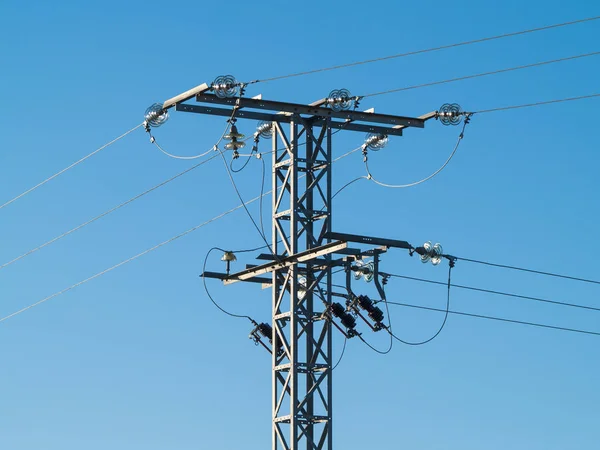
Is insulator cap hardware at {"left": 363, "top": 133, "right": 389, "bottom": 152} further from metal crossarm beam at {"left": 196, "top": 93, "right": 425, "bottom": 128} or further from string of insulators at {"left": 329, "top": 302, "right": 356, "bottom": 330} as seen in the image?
string of insulators at {"left": 329, "top": 302, "right": 356, "bottom": 330}

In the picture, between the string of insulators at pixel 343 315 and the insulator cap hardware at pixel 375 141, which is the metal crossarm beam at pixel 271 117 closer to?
the insulator cap hardware at pixel 375 141

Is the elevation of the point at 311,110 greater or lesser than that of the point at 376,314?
greater

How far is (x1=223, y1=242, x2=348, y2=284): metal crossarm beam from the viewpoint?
35.9 metres

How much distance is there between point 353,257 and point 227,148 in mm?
3592

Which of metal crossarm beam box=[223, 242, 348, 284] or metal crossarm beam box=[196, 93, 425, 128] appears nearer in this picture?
metal crossarm beam box=[223, 242, 348, 284]

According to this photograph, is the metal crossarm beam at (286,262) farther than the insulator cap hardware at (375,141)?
No

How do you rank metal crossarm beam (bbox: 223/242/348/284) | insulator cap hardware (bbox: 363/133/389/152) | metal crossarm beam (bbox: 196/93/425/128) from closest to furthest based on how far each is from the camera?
metal crossarm beam (bbox: 223/242/348/284) → metal crossarm beam (bbox: 196/93/425/128) → insulator cap hardware (bbox: 363/133/389/152)

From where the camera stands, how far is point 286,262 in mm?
37125

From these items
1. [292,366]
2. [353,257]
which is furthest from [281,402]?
[353,257]

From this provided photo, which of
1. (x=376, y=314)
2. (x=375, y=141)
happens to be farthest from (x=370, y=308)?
(x=375, y=141)

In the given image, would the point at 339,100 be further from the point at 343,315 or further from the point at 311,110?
the point at 343,315

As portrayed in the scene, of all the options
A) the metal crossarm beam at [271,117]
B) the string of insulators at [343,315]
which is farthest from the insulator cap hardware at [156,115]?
the string of insulators at [343,315]

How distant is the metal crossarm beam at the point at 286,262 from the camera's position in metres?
35.9

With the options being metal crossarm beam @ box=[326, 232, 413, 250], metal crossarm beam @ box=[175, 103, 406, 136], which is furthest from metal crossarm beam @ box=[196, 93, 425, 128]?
metal crossarm beam @ box=[326, 232, 413, 250]
